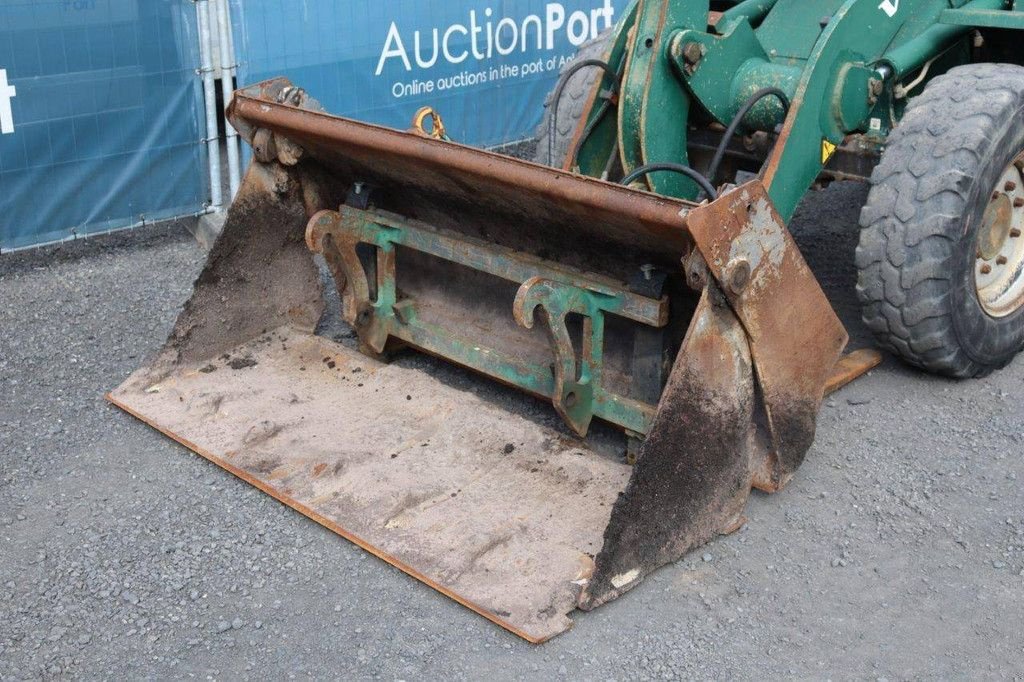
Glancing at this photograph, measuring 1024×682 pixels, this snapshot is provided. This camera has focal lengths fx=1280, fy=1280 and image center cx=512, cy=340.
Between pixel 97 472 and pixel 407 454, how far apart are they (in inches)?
41.2

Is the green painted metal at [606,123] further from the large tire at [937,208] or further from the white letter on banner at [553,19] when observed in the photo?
the white letter on banner at [553,19]

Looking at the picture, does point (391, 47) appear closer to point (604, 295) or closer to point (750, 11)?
point (750, 11)

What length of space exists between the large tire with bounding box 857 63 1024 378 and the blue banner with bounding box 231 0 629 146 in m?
3.53

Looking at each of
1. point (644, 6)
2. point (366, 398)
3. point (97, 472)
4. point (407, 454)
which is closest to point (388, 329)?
point (366, 398)

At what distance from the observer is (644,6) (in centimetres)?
431

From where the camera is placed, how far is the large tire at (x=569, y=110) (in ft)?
17.7

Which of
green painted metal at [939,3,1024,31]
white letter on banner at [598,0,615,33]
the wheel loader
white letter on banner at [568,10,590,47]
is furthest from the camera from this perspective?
white letter on banner at [598,0,615,33]

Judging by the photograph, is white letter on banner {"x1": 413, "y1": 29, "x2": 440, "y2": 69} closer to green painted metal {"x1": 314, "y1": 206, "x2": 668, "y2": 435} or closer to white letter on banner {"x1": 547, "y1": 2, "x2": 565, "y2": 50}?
white letter on banner {"x1": 547, "y1": 2, "x2": 565, "y2": 50}

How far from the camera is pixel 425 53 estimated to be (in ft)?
24.3

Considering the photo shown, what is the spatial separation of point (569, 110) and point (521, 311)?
6.33 feet

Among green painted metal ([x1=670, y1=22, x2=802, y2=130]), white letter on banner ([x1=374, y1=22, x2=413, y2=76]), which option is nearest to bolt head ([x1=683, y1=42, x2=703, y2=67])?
green painted metal ([x1=670, y1=22, x2=802, y2=130])

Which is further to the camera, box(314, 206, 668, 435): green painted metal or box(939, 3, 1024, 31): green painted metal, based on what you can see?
box(939, 3, 1024, 31): green painted metal

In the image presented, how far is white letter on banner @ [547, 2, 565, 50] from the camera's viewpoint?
8.05 m

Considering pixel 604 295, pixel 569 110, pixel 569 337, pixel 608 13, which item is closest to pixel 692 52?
pixel 604 295
